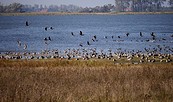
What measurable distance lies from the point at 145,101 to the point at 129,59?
29.2 meters

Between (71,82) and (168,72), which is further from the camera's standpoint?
(168,72)

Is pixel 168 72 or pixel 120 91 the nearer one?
pixel 120 91

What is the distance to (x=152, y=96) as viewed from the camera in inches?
405

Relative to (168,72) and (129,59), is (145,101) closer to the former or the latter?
(168,72)

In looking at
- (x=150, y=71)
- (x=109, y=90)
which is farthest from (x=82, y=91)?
(x=150, y=71)

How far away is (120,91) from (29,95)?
2935 mm

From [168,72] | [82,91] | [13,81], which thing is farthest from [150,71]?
[13,81]

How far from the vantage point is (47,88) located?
1084 cm

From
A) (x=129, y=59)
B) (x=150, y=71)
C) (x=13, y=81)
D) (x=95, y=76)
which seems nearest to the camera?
(x=13, y=81)

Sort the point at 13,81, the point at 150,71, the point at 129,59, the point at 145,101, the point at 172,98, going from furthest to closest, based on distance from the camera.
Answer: the point at 129,59 < the point at 150,71 < the point at 13,81 < the point at 172,98 < the point at 145,101

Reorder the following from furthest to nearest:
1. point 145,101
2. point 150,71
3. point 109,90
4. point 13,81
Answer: point 150,71, point 13,81, point 109,90, point 145,101

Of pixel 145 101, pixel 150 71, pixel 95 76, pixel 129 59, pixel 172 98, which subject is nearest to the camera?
pixel 145 101

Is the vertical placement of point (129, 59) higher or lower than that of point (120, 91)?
lower

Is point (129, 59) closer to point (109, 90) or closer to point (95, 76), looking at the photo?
point (95, 76)
